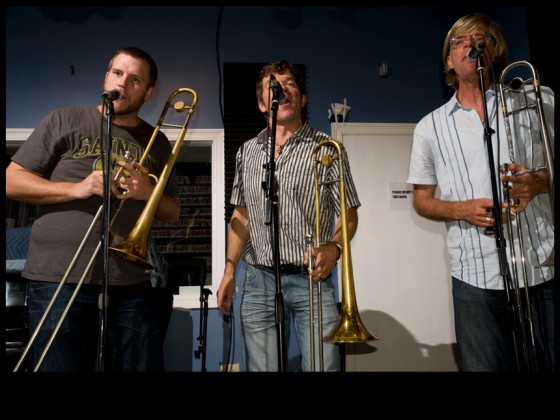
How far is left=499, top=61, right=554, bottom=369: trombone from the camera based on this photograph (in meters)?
1.64

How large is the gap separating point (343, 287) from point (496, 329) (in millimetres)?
629

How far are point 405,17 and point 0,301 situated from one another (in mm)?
3948

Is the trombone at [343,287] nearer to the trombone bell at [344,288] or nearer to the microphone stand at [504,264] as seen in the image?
the trombone bell at [344,288]

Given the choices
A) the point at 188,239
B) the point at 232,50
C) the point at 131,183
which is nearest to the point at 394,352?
the point at 188,239

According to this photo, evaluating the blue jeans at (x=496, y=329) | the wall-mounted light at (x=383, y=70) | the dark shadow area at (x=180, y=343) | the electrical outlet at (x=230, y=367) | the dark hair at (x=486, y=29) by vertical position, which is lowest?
the electrical outlet at (x=230, y=367)

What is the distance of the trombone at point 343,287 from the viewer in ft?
6.30

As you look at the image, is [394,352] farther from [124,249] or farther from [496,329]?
[124,249]

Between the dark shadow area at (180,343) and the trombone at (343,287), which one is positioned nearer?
the trombone at (343,287)

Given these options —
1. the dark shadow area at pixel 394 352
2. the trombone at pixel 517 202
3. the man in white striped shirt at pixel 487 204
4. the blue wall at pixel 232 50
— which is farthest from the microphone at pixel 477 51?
the dark shadow area at pixel 394 352

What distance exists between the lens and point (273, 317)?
84.2 inches

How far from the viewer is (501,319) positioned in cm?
178

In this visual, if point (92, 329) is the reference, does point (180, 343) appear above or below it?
below

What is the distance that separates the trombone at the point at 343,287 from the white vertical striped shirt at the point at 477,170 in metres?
0.36

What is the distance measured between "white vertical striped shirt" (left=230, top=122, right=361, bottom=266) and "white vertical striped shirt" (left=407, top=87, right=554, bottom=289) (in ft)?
1.39
